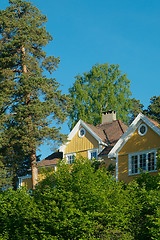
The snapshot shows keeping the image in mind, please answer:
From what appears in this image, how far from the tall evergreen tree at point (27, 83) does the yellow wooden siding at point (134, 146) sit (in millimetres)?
5948

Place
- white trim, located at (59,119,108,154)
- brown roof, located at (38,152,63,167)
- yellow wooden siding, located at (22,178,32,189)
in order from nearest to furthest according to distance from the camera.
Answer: white trim, located at (59,119,108,154) → brown roof, located at (38,152,63,167) → yellow wooden siding, located at (22,178,32,189)

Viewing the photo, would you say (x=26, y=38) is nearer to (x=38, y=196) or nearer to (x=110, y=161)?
(x=110, y=161)

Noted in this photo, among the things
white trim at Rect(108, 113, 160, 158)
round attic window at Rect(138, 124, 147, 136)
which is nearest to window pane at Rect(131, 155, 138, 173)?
white trim at Rect(108, 113, 160, 158)

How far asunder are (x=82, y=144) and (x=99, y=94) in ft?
66.7

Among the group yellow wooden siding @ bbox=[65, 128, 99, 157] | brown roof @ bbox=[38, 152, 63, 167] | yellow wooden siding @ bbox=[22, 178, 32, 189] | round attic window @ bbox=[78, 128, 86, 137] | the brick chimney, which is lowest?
yellow wooden siding @ bbox=[22, 178, 32, 189]

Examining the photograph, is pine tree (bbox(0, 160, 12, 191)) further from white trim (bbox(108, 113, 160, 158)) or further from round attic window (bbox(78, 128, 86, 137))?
white trim (bbox(108, 113, 160, 158))

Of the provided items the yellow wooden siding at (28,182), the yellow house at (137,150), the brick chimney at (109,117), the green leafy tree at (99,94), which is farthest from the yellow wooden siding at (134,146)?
the green leafy tree at (99,94)

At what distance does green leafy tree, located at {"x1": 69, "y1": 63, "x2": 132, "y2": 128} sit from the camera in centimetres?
5506

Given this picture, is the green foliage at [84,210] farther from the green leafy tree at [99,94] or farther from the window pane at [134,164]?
the green leafy tree at [99,94]

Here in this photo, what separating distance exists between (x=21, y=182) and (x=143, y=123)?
14753 millimetres

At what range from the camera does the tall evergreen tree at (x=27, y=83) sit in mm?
34250

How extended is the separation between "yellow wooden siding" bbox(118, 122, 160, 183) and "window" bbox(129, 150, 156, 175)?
0.98ft

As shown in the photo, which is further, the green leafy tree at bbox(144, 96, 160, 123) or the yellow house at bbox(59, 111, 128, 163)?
the green leafy tree at bbox(144, 96, 160, 123)

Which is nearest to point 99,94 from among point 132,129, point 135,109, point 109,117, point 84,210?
point 135,109
